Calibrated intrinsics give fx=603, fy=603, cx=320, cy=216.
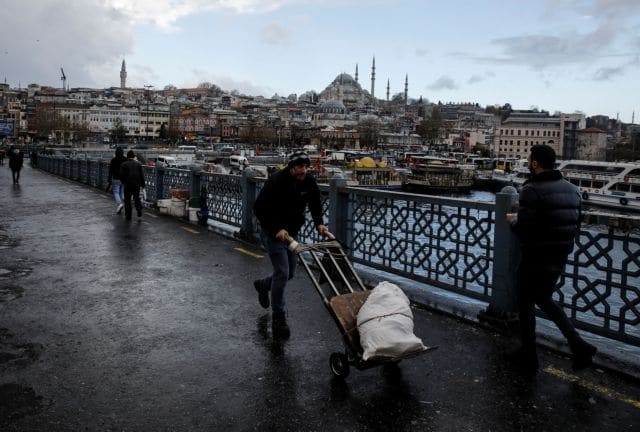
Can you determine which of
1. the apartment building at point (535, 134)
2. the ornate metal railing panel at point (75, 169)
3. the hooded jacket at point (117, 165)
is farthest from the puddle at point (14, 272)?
the apartment building at point (535, 134)

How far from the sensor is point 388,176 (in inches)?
3396

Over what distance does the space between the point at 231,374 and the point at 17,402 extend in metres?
1.49

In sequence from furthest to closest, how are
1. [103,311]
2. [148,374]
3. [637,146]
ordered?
[637,146], [103,311], [148,374]

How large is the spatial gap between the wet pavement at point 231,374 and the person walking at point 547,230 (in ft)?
1.36

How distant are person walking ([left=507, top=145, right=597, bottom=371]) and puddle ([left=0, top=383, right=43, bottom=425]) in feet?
12.2

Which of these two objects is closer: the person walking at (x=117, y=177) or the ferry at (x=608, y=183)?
the person walking at (x=117, y=177)

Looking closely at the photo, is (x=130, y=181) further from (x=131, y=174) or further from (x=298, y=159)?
(x=298, y=159)

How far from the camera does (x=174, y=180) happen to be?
1579cm

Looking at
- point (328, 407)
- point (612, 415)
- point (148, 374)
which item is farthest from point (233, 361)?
point (612, 415)

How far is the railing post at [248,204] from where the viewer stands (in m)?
11.0

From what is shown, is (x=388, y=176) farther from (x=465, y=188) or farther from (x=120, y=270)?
(x=120, y=270)

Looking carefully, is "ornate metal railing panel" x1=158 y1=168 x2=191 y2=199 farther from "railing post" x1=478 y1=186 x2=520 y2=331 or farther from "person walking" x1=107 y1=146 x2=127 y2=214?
"railing post" x1=478 y1=186 x2=520 y2=331

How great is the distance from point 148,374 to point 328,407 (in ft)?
4.91

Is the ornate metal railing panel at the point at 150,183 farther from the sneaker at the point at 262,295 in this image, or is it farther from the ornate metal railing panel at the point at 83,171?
the sneaker at the point at 262,295
